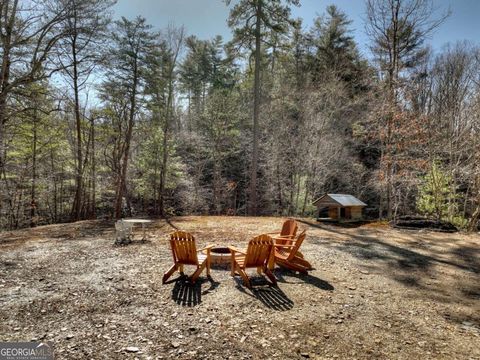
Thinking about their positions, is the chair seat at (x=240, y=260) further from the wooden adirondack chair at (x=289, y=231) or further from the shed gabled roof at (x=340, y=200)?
the shed gabled roof at (x=340, y=200)

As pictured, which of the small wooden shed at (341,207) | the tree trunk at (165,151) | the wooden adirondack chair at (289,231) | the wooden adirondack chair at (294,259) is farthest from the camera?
the tree trunk at (165,151)

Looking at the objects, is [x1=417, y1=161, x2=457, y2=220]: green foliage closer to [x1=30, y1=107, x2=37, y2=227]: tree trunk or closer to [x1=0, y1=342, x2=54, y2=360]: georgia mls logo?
[x1=0, y1=342, x2=54, y2=360]: georgia mls logo

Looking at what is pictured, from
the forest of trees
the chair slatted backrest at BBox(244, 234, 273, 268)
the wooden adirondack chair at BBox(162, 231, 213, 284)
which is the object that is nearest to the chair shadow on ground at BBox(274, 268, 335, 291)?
the chair slatted backrest at BBox(244, 234, 273, 268)

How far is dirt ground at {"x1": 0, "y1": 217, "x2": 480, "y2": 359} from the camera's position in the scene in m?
2.75

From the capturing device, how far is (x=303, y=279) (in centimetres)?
470

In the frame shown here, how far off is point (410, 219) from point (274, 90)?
10879mm

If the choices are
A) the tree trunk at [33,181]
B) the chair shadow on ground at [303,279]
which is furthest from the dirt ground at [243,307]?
the tree trunk at [33,181]

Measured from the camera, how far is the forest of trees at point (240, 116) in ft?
33.1

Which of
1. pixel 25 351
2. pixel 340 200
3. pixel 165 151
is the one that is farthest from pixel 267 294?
pixel 165 151

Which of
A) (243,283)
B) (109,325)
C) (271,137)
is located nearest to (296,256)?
(243,283)

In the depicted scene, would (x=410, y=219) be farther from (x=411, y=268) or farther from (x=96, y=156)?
(x=96, y=156)

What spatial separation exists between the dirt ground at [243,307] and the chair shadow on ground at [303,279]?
0.06 ft

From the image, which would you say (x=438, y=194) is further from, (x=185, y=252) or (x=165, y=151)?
(x=165, y=151)

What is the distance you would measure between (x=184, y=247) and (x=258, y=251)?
117 cm
